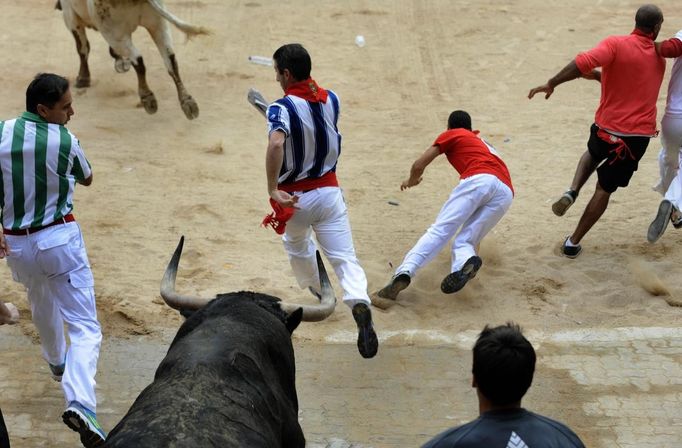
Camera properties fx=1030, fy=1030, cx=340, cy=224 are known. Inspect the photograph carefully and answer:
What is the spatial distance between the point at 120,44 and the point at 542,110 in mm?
5162

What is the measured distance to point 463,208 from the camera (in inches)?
328

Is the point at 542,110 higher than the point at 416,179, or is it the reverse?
the point at 416,179

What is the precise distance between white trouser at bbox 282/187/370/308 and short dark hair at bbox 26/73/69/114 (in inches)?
73.3

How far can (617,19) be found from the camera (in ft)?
50.0

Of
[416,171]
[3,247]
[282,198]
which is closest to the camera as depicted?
[3,247]

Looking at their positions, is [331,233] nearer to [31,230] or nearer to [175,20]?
[31,230]

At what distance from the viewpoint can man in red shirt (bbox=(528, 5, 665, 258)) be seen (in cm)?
860

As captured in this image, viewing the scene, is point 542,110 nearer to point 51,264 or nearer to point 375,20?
point 375,20

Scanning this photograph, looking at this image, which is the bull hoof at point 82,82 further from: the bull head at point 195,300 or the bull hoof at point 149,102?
the bull head at point 195,300

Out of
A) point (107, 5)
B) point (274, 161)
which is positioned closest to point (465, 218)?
point (274, 161)

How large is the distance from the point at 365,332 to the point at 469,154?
6.85ft

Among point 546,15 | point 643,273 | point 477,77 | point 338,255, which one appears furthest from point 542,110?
point 338,255

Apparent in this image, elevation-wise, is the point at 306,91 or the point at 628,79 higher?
the point at 306,91

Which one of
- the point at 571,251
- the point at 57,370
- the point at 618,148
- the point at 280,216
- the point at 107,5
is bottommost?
the point at 571,251
